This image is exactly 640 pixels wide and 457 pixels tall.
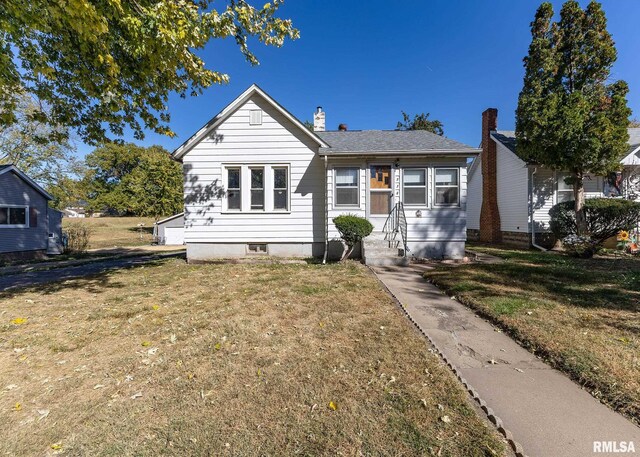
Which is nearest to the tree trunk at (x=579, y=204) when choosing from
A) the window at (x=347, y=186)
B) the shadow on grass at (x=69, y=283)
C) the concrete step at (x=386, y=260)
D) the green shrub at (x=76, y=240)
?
the concrete step at (x=386, y=260)

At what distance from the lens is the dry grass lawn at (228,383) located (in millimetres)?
2127

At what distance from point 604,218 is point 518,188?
365 centimetres

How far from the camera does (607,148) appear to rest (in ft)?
35.3

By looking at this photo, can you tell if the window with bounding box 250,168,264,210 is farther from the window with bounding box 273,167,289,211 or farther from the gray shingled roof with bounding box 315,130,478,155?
the gray shingled roof with bounding box 315,130,478,155

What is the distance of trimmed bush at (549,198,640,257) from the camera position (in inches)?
411

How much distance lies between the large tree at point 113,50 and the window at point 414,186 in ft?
18.6

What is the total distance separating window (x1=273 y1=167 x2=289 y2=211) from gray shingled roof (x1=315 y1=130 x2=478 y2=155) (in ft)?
5.68

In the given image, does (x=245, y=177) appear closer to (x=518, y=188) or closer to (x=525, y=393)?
(x=525, y=393)

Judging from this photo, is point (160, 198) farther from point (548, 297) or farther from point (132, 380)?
point (548, 297)

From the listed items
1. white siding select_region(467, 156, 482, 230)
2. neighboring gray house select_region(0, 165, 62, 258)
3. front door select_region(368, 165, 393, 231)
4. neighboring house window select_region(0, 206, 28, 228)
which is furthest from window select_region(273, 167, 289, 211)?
neighboring house window select_region(0, 206, 28, 228)

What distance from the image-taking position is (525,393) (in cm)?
271

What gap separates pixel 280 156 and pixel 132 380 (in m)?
8.25

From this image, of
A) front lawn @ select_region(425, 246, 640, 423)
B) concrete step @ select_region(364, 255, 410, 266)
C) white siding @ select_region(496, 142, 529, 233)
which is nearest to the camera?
front lawn @ select_region(425, 246, 640, 423)

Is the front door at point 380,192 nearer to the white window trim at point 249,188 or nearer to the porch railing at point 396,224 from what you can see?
the porch railing at point 396,224
